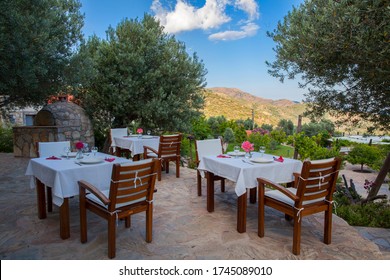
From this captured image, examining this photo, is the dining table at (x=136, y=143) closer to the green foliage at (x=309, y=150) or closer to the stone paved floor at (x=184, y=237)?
the stone paved floor at (x=184, y=237)

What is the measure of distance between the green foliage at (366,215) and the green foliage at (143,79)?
16.7 feet

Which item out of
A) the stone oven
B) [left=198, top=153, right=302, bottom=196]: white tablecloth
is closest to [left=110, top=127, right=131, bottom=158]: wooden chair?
the stone oven

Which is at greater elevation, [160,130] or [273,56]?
[273,56]

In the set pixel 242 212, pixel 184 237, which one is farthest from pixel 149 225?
pixel 242 212

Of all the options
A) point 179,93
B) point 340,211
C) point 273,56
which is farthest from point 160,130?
point 340,211

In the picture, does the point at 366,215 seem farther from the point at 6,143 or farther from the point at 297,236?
the point at 6,143

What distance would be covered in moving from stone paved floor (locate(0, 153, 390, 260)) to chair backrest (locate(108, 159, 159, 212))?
1.74 ft

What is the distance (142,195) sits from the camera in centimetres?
278

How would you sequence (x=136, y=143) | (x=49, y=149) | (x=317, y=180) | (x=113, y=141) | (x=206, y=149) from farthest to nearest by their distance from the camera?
(x=113, y=141) → (x=136, y=143) → (x=206, y=149) → (x=49, y=149) → (x=317, y=180)

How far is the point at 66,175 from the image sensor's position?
2836mm

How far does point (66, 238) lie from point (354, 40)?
4030mm

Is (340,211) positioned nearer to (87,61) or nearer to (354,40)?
(354,40)

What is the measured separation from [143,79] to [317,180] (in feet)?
20.9

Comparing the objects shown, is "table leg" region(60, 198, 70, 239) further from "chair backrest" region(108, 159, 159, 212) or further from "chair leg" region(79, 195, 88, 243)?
"chair backrest" region(108, 159, 159, 212)
